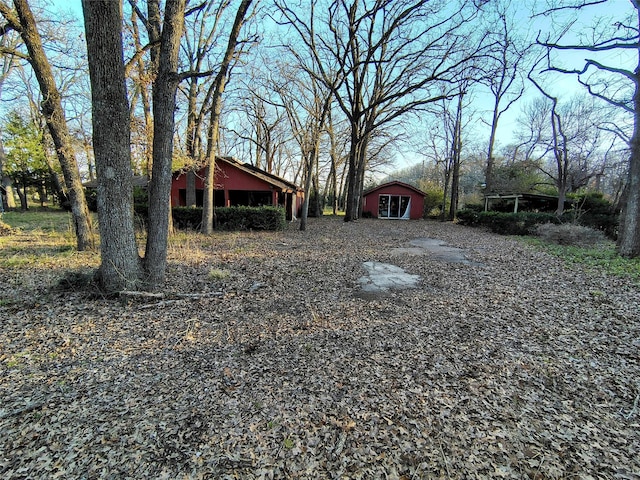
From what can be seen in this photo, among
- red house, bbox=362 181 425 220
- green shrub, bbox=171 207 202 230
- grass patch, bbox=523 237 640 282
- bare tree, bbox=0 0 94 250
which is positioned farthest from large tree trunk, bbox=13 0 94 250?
red house, bbox=362 181 425 220

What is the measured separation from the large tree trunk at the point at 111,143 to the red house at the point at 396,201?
68.6 feet

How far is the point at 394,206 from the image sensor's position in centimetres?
2408

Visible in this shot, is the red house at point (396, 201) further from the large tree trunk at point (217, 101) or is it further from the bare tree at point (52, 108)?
the bare tree at point (52, 108)

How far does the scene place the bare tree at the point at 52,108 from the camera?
19.3ft

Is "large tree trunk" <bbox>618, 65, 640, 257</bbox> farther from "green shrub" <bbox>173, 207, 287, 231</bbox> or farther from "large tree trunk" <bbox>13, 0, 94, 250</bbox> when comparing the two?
"large tree trunk" <bbox>13, 0, 94, 250</bbox>

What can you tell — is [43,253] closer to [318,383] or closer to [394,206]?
[318,383]

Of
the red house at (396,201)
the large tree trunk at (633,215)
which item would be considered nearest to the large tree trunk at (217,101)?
the large tree trunk at (633,215)

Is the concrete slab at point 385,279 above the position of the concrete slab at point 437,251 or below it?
below

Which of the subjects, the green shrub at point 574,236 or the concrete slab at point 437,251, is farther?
the green shrub at point 574,236

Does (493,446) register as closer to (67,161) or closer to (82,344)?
(82,344)

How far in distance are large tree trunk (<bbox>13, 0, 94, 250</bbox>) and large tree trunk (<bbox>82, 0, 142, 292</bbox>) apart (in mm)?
3419

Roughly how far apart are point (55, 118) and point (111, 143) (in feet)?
12.9

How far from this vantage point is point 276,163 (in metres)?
34.3

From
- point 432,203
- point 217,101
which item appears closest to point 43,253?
point 217,101
